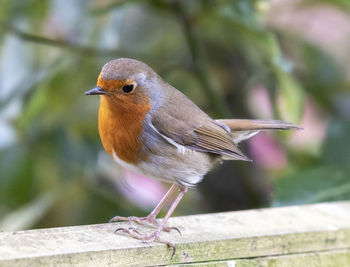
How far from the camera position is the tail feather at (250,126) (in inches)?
114

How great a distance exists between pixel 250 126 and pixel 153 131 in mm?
574

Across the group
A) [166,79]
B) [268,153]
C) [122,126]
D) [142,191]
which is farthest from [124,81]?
[268,153]

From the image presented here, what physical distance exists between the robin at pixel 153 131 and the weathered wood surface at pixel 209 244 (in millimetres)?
147

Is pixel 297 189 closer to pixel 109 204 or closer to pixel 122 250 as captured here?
pixel 109 204

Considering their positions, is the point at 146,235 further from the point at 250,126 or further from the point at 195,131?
the point at 250,126

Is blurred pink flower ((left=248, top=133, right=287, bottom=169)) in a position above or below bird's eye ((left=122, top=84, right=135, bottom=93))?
below

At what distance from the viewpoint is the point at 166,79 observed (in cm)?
357

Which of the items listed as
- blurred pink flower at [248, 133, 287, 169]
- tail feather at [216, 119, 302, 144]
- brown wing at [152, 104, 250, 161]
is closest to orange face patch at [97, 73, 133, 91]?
brown wing at [152, 104, 250, 161]

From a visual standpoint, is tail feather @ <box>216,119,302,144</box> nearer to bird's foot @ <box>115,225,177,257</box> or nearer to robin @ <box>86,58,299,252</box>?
robin @ <box>86,58,299,252</box>

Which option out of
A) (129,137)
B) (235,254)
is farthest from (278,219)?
(129,137)

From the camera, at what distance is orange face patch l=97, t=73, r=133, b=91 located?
235 cm

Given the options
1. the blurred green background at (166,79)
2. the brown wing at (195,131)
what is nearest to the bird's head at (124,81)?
the brown wing at (195,131)

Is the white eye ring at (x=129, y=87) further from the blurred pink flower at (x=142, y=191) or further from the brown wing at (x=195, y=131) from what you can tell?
the blurred pink flower at (x=142, y=191)

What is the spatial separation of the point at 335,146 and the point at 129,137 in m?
1.27
